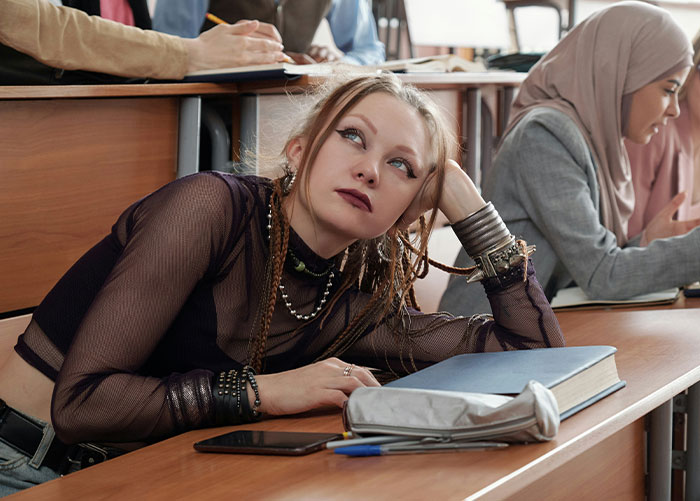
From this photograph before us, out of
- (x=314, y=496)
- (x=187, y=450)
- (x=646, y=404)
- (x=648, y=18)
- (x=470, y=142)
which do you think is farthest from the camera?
(x=470, y=142)

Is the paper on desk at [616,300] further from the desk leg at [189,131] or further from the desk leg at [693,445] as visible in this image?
the desk leg at [189,131]

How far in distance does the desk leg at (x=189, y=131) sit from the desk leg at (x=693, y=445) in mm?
1124

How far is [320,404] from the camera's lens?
1.07 meters

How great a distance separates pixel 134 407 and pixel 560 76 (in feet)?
4.88

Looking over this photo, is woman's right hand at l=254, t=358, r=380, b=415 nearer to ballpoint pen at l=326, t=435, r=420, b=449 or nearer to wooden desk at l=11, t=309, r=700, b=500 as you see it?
wooden desk at l=11, t=309, r=700, b=500

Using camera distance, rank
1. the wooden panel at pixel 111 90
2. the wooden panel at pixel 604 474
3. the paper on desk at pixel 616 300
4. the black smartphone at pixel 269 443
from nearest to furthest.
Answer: the black smartphone at pixel 269 443
the wooden panel at pixel 604 474
the wooden panel at pixel 111 90
the paper on desk at pixel 616 300

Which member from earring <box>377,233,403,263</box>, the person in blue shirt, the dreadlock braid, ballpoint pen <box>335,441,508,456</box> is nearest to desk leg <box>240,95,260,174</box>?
the person in blue shirt

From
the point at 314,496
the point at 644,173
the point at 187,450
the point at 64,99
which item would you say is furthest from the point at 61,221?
the point at 644,173

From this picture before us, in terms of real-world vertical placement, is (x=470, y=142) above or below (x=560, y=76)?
below

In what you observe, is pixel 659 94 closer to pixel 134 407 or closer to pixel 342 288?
pixel 342 288

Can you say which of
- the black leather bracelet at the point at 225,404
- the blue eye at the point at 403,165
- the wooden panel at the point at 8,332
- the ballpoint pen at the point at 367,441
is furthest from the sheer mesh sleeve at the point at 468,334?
the wooden panel at the point at 8,332

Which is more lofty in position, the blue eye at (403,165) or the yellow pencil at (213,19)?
the yellow pencil at (213,19)

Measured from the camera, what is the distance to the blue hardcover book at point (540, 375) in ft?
3.13

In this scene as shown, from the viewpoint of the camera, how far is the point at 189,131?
197 centimetres
